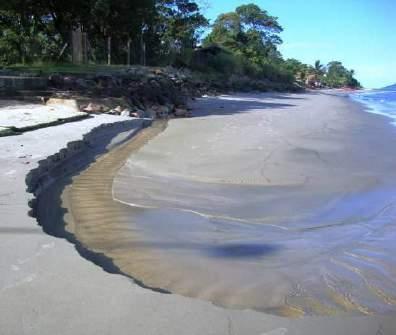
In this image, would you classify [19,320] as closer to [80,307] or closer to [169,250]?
[80,307]

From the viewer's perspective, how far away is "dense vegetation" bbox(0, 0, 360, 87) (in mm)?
23766

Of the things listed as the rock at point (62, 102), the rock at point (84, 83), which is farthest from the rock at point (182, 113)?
the rock at point (62, 102)

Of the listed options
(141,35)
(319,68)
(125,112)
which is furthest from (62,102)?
(319,68)

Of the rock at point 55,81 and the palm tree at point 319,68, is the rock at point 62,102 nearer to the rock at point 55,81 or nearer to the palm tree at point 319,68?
the rock at point 55,81

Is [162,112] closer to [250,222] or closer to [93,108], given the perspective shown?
[93,108]

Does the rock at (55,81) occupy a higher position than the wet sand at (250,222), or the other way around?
the rock at (55,81)

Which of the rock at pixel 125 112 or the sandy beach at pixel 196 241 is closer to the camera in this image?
the sandy beach at pixel 196 241

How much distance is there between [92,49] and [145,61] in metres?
3.97

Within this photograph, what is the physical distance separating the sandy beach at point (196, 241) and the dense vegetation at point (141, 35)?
1436 centimetres

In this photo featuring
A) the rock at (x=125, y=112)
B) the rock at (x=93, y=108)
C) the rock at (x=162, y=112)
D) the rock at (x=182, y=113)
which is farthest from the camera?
the rock at (x=182, y=113)

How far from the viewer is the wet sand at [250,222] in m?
3.92

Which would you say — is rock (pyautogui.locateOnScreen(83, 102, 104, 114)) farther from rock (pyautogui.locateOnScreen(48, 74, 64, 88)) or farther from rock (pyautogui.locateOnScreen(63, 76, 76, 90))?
rock (pyautogui.locateOnScreen(48, 74, 64, 88))

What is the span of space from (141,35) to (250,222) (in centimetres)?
3128

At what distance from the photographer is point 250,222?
571 cm
